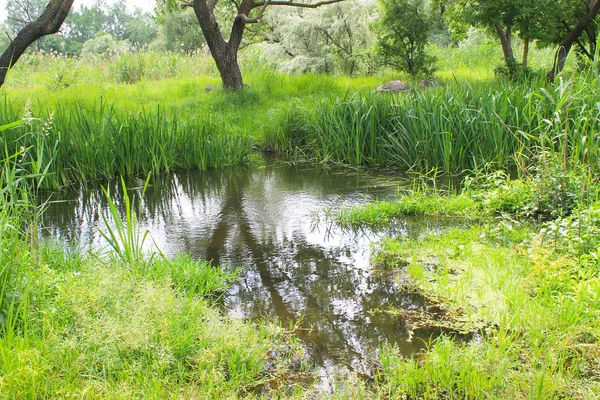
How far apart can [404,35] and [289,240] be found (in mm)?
9228

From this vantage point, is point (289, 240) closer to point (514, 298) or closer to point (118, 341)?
point (514, 298)

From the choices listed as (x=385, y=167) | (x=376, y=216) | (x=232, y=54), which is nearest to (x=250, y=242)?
(x=376, y=216)

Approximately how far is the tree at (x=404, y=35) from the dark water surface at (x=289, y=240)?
604 centimetres

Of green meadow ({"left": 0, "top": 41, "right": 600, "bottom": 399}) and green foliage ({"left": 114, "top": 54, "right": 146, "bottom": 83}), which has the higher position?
green foliage ({"left": 114, "top": 54, "right": 146, "bottom": 83})

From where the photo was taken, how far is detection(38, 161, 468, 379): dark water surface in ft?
9.82

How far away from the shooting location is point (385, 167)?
7.56 meters

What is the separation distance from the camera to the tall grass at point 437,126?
6297mm

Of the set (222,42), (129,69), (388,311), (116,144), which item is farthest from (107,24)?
(388,311)

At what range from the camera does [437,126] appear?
6.62m

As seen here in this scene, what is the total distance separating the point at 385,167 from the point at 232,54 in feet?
17.8

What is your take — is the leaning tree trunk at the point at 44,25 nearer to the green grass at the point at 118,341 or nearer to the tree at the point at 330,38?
the green grass at the point at 118,341

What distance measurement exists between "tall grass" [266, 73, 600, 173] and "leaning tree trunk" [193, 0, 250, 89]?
334 cm

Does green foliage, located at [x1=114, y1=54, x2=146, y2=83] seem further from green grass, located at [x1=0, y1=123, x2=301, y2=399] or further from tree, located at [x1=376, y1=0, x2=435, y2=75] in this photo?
green grass, located at [x1=0, y1=123, x2=301, y2=399]

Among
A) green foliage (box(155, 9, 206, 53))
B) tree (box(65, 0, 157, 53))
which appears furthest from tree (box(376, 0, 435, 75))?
tree (box(65, 0, 157, 53))
